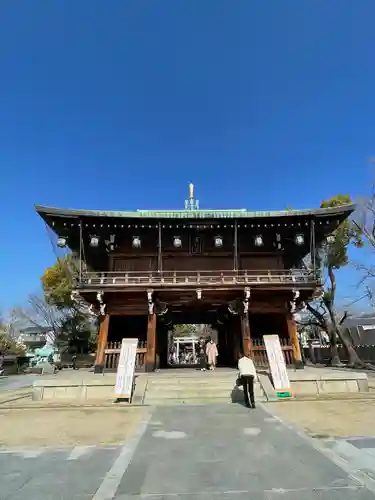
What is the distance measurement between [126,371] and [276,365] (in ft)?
19.4

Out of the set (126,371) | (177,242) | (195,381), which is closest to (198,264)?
(177,242)

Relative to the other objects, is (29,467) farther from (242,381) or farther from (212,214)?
(212,214)

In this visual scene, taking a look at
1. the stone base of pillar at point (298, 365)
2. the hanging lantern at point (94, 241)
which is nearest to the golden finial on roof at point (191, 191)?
the hanging lantern at point (94, 241)

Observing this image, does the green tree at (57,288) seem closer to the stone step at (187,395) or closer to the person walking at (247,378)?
the stone step at (187,395)

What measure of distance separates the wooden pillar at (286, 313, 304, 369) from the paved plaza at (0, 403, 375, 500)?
36.8 feet

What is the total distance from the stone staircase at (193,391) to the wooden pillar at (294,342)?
584cm

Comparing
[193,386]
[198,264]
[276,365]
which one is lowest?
[193,386]

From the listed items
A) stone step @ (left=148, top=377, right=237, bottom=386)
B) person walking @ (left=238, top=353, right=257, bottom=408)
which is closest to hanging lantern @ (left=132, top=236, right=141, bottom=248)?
stone step @ (left=148, top=377, right=237, bottom=386)

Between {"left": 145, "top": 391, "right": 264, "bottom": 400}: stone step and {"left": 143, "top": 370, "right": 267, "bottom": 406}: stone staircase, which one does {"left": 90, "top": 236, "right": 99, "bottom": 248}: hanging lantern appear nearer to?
{"left": 143, "top": 370, "right": 267, "bottom": 406}: stone staircase

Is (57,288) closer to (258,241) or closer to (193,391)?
(258,241)

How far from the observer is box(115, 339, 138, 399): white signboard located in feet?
39.4

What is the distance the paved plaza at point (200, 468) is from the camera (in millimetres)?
4266

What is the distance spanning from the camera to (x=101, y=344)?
18.5 meters

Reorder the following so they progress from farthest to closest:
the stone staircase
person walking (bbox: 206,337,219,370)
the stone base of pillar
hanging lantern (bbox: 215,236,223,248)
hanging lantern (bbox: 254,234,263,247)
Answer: hanging lantern (bbox: 254,234,263,247) → hanging lantern (bbox: 215,236,223,248) → person walking (bbox: 206,337,219,370) → the stone base of pillar → the stone staircase
